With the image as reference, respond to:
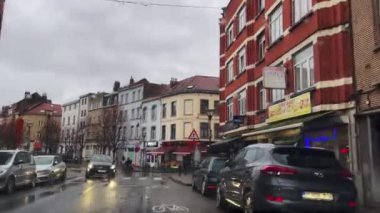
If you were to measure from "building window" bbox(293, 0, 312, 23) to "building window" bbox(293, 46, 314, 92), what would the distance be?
1.54 metres

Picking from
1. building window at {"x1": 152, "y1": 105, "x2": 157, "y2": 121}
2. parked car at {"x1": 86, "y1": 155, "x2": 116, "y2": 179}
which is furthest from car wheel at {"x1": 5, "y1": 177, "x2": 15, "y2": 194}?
building window at {"x1": 152, "y1": 105, "x2": 157, "y2": 121}

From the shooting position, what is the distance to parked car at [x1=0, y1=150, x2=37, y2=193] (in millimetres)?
16797

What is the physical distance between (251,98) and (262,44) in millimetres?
3211

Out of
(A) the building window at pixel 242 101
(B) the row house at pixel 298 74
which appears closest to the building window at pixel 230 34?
(B) the row house at pixel 298 74

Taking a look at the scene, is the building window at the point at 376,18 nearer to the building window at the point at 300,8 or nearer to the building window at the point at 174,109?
the building window at the point at 300,8

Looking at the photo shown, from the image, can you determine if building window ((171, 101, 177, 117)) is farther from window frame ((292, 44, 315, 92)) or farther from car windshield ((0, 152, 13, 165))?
car windshield ((0, 152, 13, 165))

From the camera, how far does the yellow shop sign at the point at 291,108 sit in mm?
17234

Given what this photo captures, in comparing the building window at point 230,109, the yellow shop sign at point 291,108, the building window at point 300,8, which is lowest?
the yellow shop sign at point 291,108

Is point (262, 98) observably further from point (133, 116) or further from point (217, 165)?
point (133, 116)

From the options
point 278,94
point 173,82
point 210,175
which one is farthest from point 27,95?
point 210,175

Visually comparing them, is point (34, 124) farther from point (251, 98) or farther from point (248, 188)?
point (248, 188)

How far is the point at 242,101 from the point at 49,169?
12.5m

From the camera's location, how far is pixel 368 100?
14.3 metres

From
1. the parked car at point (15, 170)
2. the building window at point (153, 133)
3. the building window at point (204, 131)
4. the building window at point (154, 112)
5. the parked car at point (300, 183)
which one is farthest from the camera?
the building window at point (154, 112)
